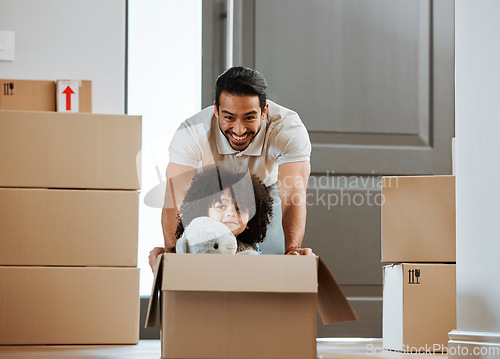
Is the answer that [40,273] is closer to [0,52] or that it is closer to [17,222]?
[17,222]

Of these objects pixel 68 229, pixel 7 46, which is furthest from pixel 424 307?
pixel 7 46

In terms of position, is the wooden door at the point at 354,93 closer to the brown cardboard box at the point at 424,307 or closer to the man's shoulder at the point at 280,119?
the man's shoulder at the point at 280,119

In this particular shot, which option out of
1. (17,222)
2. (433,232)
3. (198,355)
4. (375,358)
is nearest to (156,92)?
(17,222)

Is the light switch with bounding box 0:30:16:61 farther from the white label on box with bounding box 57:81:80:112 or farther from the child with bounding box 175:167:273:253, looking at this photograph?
the child with bounding box 175:167:273:253

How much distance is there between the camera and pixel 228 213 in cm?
157

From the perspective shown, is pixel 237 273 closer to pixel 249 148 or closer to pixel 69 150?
pixel 249 148

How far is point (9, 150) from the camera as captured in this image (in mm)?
2141

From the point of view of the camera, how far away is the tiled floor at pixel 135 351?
5.59 ft

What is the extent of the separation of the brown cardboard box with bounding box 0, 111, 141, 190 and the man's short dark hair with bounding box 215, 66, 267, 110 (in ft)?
1.00

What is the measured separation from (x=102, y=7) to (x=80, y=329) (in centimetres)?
112

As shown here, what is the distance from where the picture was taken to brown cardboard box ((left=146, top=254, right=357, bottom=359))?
121 cm

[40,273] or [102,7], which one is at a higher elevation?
[102,7]

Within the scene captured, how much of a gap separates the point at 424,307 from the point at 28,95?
1404mm

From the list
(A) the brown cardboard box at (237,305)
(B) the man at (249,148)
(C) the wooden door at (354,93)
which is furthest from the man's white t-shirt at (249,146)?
(A) the brown cardboard box at (237,305)
